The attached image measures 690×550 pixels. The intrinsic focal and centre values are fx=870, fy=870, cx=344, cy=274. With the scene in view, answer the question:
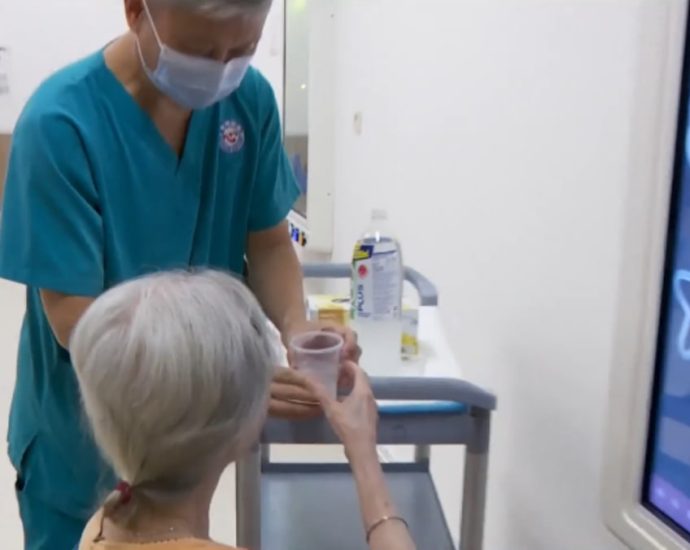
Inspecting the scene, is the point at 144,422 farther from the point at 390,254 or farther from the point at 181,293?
the point at 390,254

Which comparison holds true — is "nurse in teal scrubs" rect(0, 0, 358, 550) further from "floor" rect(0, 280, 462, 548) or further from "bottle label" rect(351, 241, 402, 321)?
"floor" rect(0, 280, 462, 548)

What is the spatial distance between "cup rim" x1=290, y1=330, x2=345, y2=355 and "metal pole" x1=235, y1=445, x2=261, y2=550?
0.69 feet

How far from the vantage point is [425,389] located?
1287 millimetres

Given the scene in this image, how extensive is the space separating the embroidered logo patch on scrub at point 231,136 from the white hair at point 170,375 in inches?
15.5

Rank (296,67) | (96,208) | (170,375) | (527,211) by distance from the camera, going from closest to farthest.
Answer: (170,375)
(96,208)
(527,211)
(296,67)

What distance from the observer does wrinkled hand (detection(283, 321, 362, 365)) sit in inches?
47.3

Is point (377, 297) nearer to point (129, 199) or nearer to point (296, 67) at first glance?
point (129, 199)

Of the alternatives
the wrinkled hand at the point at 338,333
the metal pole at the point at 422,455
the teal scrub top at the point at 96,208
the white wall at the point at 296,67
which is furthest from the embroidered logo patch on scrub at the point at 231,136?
the white wall at the point at 296,67

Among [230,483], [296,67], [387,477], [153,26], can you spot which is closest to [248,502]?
[387,477]

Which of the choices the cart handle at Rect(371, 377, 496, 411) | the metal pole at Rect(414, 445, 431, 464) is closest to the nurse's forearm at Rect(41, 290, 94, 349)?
the cart handle at Rect(371, 377, 496, 411)

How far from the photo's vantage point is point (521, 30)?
1.67 m

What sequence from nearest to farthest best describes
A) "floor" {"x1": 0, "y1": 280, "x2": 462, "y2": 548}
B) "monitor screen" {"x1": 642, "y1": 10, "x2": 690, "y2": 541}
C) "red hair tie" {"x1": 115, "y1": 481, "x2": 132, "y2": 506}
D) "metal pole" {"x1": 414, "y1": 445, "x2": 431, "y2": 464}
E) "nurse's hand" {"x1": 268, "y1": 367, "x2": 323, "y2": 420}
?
"monitor screen" {"x1": 642, "y1": 10, "x2": 690, "y2": 541} → "red hair tie" {"x1": 115, "y1": 481, "x2": 132, "y2": 506} → "nurse's hand" {"x1": 268, "y1": 367, "x2": 323, "y2": 420} → "metal pole" {"x1": 414, "y1": 445, "x2": 431, "y2": 464} → "floor" {"x1": 0, "y1": 280, "x2": 462, "y2": 548}

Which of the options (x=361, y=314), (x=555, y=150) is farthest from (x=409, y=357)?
(x=555, y=150)

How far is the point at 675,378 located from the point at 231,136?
72 cm
